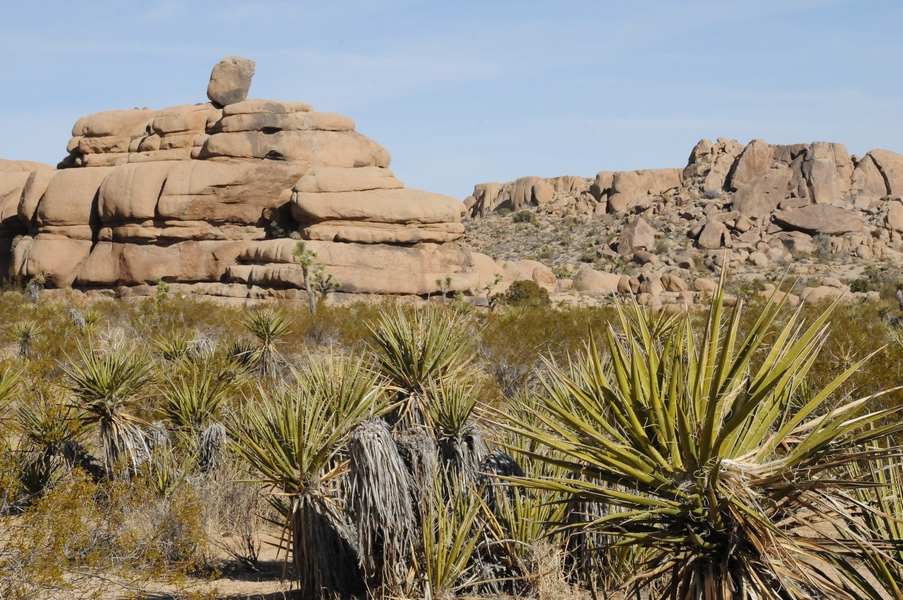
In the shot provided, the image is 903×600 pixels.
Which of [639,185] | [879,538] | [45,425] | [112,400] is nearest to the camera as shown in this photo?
[879,538]

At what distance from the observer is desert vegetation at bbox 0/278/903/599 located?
3.77 m

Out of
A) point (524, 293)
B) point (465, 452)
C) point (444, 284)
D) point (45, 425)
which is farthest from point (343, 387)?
point (524, 293)

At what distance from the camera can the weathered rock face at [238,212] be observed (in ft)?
114

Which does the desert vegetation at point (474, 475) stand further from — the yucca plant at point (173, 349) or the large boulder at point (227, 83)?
the large boulder at point (227, 83)

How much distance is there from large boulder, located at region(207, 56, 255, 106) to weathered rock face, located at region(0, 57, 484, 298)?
1.35m

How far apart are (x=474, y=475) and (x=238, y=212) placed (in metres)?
32.3

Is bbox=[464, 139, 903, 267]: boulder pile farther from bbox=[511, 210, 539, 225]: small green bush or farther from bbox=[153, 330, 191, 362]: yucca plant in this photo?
bbox=[153, 330, 191, 362]: yucca plant

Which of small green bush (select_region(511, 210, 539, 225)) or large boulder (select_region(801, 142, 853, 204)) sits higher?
large boulder (select_region(801, 142, 853, 204))

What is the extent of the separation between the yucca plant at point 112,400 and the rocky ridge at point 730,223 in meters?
33.6

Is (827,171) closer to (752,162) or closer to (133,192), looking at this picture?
(752,162)

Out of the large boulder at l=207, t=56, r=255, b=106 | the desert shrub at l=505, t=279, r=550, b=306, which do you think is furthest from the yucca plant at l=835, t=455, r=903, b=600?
the large boulder at l=207, t=56, r=255, b=106

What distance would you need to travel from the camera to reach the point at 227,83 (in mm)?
40625

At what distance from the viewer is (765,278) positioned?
4534cm

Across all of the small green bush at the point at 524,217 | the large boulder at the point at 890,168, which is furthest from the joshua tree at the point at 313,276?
the large boulder at the point at 890,168
